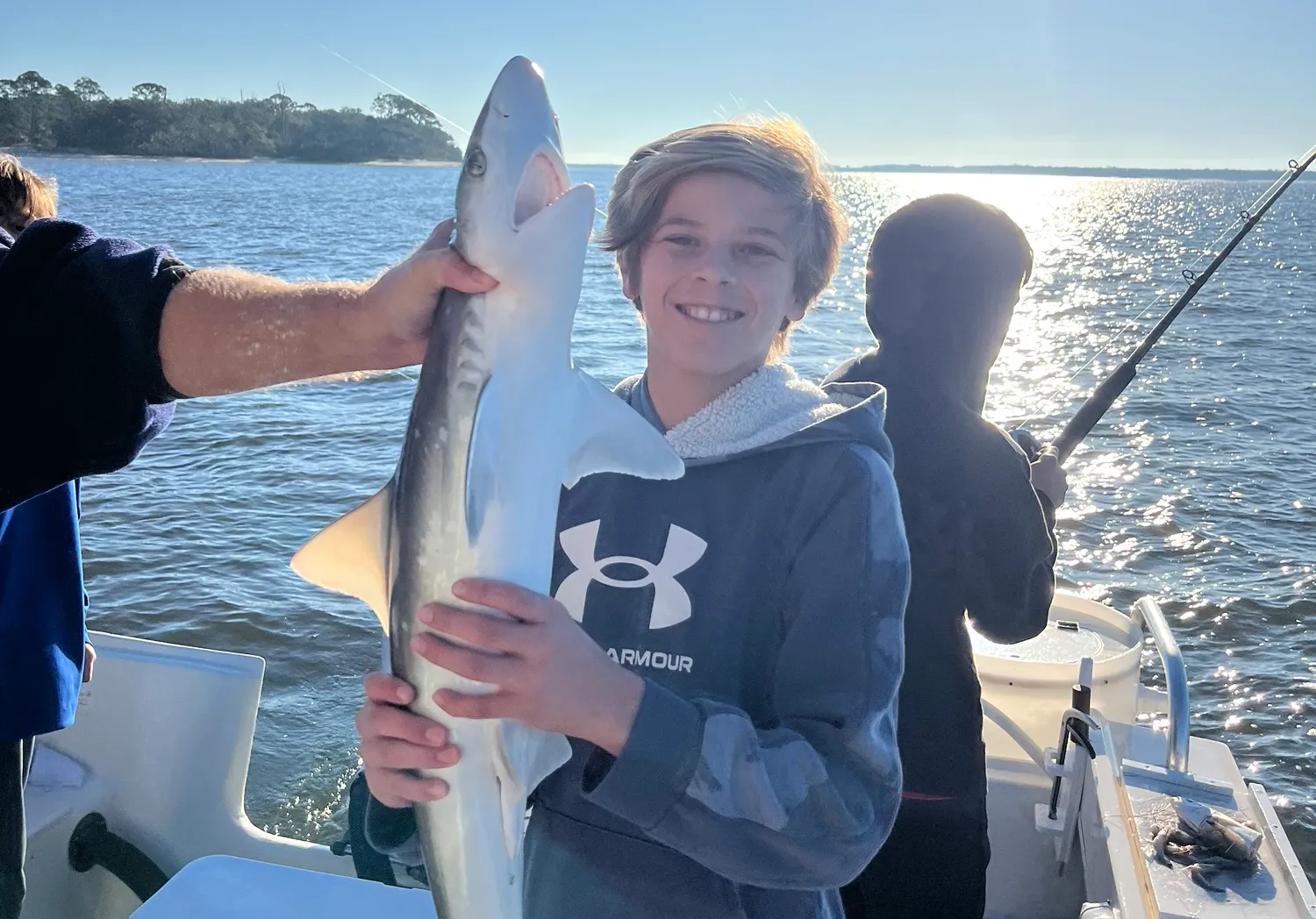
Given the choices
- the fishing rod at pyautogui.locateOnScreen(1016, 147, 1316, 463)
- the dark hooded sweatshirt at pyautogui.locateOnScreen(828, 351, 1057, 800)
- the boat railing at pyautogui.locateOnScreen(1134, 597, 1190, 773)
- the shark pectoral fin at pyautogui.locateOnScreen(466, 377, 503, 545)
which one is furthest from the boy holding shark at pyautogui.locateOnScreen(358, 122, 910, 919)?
the fishing rod at pyautogui.locateOnScreen(1016, 147, 1316, 463)

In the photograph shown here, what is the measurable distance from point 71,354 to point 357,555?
76cm

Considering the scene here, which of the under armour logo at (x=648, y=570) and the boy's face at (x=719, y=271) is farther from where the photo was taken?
the boy's face at (x=719, y=271)

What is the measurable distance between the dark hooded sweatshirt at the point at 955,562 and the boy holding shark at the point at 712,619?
0.83 m

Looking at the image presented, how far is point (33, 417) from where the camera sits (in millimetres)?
1956

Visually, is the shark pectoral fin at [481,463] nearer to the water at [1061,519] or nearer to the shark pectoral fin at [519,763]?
the shark pectoral fin at [519,763]

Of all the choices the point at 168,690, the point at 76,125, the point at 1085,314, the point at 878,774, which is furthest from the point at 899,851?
the point at 76,125

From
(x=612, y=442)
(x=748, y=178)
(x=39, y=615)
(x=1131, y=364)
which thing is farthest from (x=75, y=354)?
(x=1131, y=364)

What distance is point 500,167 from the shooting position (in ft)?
5.18

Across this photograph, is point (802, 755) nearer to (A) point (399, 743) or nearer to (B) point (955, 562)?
(A) point (399, 743)

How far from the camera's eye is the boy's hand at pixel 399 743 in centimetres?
162

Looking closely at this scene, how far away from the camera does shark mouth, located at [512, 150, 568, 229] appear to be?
1.62 meters

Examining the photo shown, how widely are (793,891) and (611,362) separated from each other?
704 inches

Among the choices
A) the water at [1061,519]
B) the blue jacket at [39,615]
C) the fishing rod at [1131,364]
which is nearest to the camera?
the blue jacket at [39,615]

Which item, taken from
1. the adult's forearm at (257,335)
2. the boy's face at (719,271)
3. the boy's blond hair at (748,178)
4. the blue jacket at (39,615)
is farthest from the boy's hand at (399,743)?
the blue jacket at (39,615)
